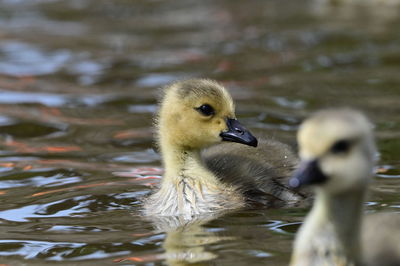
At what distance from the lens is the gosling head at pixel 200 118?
583cm

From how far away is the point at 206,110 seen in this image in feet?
19.2

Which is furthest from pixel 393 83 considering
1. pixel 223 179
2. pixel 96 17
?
pixel 96 17

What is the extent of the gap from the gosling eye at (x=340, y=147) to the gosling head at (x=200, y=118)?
7.44 ft

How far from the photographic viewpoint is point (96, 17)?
16.0m

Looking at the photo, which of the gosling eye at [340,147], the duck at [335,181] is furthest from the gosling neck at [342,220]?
the gosling eye at [340,147]

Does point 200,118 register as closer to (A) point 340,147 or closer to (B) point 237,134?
(B) point 237,134

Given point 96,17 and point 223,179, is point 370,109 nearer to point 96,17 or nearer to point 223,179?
point 223,179

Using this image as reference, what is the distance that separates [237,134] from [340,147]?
227cm

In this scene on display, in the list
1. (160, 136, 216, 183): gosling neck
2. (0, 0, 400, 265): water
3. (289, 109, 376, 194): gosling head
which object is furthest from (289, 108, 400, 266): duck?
(160, 136, 216, 183): gosling neck

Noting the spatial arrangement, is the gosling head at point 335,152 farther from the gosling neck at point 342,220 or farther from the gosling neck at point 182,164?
the gosling neck at point 182,164

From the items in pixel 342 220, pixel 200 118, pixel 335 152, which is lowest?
pixel 342 220

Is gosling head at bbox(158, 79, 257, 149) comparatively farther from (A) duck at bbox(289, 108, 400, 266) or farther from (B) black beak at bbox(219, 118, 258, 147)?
(A) duck at bbox(289, 108, 400, 266)

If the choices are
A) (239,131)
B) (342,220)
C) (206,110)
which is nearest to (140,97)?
(206,110)

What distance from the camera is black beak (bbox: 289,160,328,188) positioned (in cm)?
355
